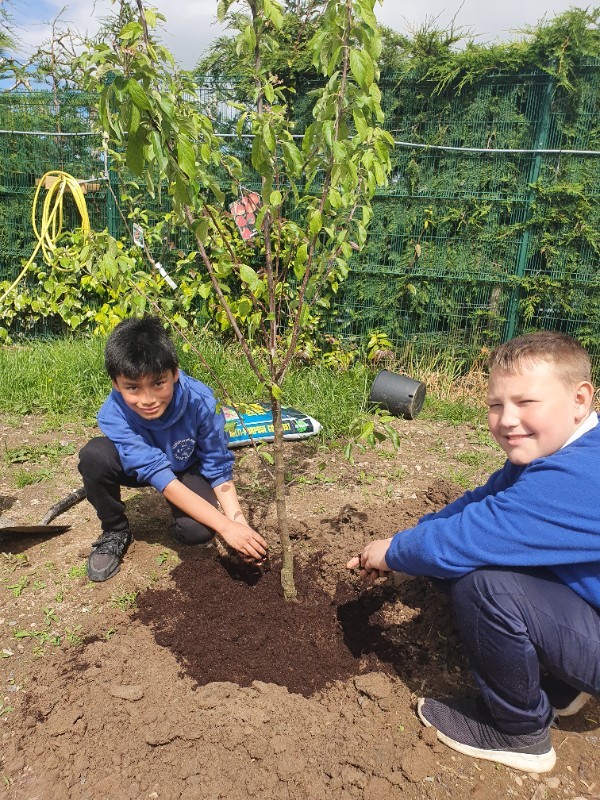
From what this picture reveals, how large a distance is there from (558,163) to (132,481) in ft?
13.8

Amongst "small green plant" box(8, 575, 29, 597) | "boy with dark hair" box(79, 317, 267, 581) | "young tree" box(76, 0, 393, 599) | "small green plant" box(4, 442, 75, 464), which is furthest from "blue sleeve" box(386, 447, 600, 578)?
"small green plant" box(4, 442, 75, 464)

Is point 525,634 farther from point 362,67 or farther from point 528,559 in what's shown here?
point 362,67

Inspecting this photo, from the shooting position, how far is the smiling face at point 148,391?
2.43 m

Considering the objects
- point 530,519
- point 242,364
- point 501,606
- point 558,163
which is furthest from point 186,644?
point 558,163

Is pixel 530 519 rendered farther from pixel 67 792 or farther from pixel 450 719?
pixel 67 792

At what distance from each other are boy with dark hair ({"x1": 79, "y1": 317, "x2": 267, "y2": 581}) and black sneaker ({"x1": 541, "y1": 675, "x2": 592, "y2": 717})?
1.06 metres

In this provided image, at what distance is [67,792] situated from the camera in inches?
65.0

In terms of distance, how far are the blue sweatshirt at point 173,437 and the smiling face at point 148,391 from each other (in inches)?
4.6

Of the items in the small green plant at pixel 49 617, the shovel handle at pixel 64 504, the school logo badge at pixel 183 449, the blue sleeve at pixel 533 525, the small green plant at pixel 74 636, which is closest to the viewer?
the blue sleeve at pixel 533 525

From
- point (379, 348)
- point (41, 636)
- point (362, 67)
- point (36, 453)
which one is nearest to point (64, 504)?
point (36, 453)

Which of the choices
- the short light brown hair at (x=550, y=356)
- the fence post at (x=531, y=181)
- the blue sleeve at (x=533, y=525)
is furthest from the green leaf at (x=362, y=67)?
the fence post at (x=531, y=181)

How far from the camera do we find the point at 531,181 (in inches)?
198

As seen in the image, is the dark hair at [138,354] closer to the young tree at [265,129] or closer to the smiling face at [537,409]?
the young tree at [265,129]

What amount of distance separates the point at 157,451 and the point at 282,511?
644mm
